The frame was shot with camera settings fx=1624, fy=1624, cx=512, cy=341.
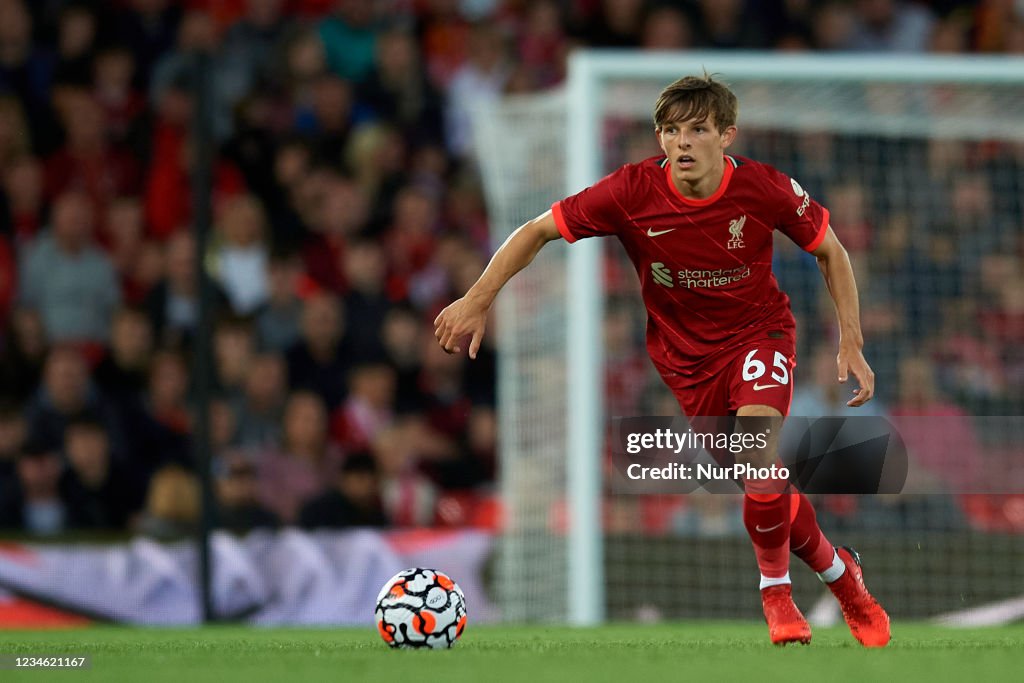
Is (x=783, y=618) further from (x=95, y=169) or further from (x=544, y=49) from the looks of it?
(x=544, y=49)

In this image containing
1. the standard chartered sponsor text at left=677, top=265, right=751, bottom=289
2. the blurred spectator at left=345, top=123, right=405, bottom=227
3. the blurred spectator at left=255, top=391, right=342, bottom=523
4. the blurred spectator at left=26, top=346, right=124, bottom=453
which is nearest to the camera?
the standard chartered sponsor text at left=677, top=265, right=751, bottom=289

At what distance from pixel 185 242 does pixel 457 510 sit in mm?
2348

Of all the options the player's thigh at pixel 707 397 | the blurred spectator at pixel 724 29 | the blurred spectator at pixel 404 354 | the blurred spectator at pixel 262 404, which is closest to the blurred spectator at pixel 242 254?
the blurred spectator at pixel 262 404

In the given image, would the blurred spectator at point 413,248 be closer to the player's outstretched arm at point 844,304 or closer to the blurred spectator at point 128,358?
the blurred spectator at point 128,358

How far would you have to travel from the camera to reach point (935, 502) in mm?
8477

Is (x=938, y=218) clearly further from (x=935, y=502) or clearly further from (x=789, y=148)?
(x=935, y=502)

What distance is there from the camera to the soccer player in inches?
215

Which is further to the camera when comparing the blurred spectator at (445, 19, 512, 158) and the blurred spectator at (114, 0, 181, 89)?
the blurred spectator at (445, 19, 512, 158)

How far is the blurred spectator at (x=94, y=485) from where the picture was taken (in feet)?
27.7

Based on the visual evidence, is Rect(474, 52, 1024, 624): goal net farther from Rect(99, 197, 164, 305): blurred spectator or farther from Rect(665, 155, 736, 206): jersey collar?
Rect(665, 155, 736, 206): jersey collar

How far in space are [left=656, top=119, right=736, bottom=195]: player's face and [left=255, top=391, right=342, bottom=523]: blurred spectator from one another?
3869 millimetres

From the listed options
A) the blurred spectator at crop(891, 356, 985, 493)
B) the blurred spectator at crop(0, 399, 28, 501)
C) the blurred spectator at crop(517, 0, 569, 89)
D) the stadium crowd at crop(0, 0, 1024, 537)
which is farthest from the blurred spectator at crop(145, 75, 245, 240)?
the blurred spectator at crop(891, 356, 985, 493)

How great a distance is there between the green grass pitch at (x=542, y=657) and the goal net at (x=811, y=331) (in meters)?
1.36

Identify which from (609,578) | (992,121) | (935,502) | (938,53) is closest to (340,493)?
(609,578)
